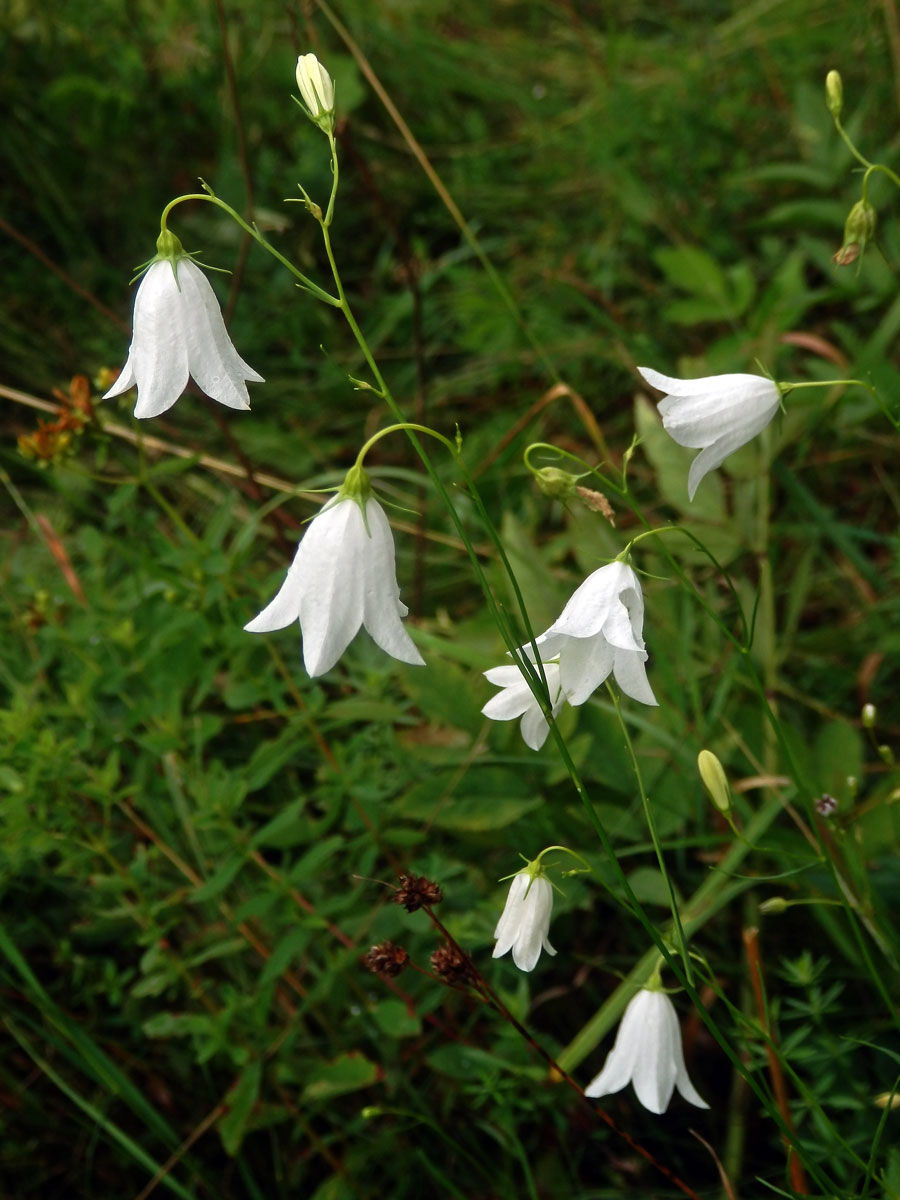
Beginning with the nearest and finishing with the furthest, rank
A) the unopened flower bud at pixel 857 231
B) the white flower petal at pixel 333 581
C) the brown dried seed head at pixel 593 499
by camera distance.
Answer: the white flower petal at pixel 333 581
the brown dried seed head at pixel 593 499
the unopened flower bud at pixel 857 231

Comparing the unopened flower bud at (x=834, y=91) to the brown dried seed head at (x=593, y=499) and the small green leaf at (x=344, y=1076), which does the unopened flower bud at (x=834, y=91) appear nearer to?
the brown dried seed head at (x=593, y=499)

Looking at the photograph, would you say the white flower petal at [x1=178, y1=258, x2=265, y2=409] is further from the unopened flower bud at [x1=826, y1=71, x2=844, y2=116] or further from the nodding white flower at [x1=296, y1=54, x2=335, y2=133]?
the unopened flower bud at [x1=826, y1=71, x2=844, y2=116]

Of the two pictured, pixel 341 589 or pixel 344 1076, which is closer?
pixel 341 589

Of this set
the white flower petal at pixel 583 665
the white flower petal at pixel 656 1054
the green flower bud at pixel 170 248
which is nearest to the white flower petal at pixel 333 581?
the white flower petal at pixel 583 665

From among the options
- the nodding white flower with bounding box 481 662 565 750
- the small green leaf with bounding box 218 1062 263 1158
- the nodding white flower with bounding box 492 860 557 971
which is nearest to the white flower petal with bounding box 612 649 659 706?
the nodding white flower with bounding box 481 662 565 750

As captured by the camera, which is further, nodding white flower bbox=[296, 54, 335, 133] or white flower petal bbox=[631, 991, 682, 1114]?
white flower petal bbox=[631, 991, 682, 1114]

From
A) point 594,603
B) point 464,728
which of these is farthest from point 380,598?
point 464,728

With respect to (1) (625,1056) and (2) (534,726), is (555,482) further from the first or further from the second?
(1) (625,1056)
